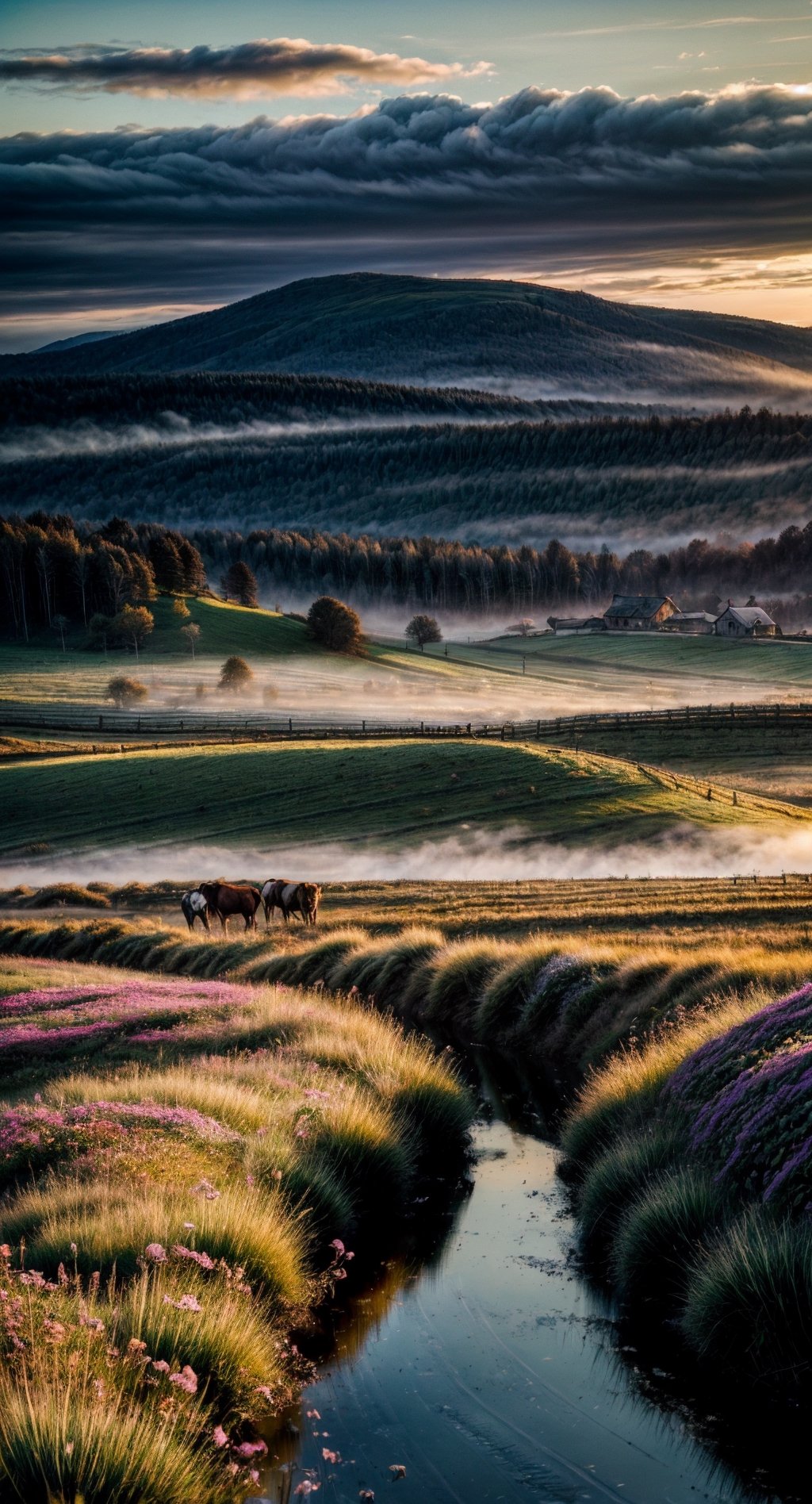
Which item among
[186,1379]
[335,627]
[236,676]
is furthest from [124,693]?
[186,1379]

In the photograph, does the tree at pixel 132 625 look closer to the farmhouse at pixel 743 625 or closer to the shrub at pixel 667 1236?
the farmhouse at pixel 743 625

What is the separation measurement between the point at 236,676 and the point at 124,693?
1469 cm

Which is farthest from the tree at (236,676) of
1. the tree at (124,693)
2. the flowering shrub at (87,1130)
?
the flowering shrub at (87,1130)

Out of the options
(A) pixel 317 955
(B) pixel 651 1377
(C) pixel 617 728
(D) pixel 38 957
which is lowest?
(C) pixel 617 728

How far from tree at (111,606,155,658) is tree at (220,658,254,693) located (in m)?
23.0

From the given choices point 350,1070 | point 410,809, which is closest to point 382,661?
point 410,809

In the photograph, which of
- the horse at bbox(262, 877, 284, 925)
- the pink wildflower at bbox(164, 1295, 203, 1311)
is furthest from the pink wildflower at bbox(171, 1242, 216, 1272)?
the horse at bbox(262, 877, 284, 925)

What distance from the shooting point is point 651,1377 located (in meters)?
12.1

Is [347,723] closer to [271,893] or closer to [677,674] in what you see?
[677,674]

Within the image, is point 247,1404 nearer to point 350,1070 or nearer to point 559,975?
point 350,1070

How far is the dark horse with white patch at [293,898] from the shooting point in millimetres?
41344

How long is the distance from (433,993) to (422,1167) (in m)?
9.25

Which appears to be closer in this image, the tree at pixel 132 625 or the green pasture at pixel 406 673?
the green pasture at pixel 406 673

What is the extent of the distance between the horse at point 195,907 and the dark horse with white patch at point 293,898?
2.04 m
